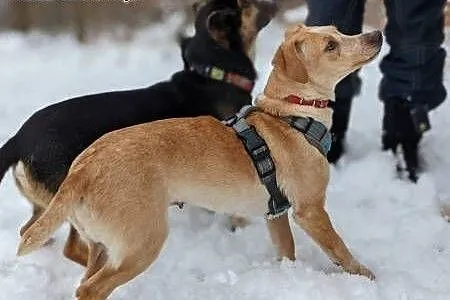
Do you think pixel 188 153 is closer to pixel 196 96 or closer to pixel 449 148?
pixel 196 96

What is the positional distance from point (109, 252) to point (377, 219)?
60.0 inches

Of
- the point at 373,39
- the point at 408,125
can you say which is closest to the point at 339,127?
the point at 408,125

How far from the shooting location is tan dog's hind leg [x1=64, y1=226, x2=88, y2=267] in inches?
141

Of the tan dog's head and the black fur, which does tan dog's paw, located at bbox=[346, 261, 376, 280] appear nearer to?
the tan dog's head

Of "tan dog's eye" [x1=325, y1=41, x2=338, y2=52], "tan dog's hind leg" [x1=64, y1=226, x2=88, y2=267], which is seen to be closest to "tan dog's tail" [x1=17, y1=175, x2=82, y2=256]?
"tan dog's hind leg" [x1=64, y1=226, x2=88, y2=267]

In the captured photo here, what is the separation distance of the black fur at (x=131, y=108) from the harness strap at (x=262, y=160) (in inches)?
23.5

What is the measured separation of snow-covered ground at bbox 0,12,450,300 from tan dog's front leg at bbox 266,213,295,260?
5 cm

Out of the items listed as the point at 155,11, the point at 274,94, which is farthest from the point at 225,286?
the point at 155,11

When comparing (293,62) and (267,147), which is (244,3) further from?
(267,147)

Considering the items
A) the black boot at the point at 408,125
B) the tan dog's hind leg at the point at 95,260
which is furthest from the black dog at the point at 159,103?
the black boot at the point at 408,125

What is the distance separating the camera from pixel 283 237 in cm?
357

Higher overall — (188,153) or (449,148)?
(188,153)

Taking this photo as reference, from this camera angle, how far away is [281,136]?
3320mm

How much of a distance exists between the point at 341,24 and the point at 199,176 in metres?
1.70
